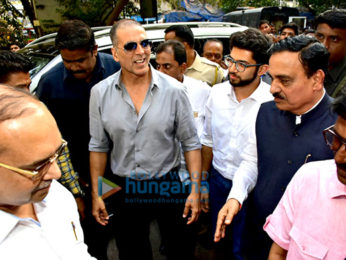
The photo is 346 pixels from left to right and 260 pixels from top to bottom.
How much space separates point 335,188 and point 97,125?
1611 millimetres

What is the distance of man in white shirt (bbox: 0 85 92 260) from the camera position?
93 centimetres

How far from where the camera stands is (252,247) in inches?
81.0

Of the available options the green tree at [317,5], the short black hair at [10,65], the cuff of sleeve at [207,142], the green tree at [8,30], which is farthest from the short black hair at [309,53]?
the green tree at [317,5]

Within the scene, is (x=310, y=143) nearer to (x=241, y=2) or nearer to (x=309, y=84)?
(x=309, y=84)

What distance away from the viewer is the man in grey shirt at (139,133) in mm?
2117

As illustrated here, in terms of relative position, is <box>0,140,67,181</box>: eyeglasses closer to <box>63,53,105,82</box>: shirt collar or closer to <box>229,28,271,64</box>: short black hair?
<box>63,53,105,82</box>: shirt collar

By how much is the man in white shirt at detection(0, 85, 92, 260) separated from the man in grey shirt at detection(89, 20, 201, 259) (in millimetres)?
1035

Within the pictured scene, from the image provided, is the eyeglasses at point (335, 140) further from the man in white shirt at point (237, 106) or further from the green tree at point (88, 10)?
the green tree at point (88, 10)

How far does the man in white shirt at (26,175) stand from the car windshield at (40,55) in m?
2.83

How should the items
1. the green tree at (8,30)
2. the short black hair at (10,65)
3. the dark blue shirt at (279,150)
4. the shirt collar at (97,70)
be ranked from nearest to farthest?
the dark blue shirt at (279,150)
the short black hair at (10,65)
the shirt collar at (97,70)
the green tree at (8,30)

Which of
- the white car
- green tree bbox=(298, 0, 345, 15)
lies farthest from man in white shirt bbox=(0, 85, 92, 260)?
green tree bbox=(298, 0, 345, 15)

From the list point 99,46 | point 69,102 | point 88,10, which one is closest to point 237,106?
point 69,102

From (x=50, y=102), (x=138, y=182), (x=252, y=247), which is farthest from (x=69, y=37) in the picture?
(x=252, y=247)

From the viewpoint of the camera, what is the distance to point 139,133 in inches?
83.3
